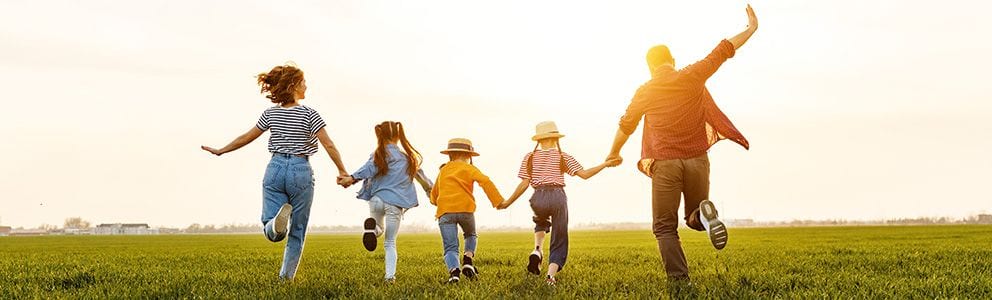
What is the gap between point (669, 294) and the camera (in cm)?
666

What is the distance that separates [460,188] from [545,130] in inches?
47.2

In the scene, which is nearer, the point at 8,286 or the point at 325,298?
the point at 325,298

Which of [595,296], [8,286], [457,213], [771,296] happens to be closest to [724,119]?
[771,296]

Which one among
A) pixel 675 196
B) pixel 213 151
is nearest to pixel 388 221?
pixel 213 151

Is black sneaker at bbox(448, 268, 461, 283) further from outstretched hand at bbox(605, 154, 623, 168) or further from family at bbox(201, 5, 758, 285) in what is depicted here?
outstretched hand at bbox(605, 154, 623, 168)

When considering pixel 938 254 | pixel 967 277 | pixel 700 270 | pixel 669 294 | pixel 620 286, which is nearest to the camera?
pixel 669 294

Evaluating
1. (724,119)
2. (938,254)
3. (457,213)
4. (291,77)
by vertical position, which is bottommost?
(938,254)

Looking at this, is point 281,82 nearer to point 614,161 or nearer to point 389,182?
point 389,182

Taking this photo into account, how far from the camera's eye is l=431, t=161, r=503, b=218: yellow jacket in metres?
8.59

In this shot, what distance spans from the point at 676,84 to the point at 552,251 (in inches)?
90.1

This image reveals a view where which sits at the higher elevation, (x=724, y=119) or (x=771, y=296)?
(x=724, y=119)

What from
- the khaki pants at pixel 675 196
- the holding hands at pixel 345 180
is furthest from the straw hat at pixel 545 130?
the holding hands at pixel 345 180

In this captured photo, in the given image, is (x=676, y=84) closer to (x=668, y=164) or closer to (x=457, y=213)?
(x=668, y=164)

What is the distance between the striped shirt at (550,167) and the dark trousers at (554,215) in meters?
0.09
